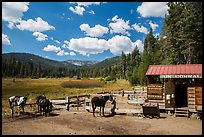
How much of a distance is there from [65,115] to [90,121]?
10.9 ft

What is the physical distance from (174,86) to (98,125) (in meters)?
8.67

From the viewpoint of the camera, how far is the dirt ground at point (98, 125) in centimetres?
1346

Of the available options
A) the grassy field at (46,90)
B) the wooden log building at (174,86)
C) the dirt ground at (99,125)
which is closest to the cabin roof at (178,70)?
the wooden log building at (174,86)

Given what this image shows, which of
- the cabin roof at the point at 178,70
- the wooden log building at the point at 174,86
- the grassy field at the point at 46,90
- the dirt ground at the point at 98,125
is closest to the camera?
the dirt ground at the point at 98,125

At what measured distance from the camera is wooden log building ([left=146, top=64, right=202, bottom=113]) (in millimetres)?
19062

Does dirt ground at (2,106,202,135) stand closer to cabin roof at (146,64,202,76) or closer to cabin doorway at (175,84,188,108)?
cabin doorway at (175,84,188,108)

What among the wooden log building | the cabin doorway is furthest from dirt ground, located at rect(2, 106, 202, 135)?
the cabin doorway

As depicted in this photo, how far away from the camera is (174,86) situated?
20141 mm

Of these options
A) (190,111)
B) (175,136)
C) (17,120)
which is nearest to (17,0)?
(17,120)

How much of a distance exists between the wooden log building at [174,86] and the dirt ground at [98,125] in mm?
1447

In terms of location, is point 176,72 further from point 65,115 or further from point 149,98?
point 65,115

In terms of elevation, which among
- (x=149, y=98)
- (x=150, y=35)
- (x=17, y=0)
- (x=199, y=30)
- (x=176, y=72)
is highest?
(x=150, y=35)

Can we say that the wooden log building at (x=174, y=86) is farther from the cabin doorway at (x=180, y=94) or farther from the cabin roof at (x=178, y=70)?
the cabin doorway at (x=180, y=94)

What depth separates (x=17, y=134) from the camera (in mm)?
13086
